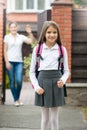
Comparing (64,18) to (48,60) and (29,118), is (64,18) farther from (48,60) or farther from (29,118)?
(48,60)

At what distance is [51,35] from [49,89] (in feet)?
2.31

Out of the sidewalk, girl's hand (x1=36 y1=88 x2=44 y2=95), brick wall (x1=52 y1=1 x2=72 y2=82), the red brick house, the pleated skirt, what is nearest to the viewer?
girl's hand (x1=36 y1=88 x2=44 y2=95)

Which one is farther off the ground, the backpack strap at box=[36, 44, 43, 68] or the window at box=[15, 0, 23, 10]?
the window at box=[15, 0, 23, 10]

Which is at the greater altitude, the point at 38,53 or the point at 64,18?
the point at 64,18

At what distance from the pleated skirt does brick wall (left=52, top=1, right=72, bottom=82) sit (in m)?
3.91

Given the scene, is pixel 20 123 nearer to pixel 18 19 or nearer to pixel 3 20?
pixel 3 20

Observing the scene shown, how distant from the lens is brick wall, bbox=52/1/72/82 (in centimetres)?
1045

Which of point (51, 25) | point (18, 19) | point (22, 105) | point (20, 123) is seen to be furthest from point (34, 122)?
point (18, 19)

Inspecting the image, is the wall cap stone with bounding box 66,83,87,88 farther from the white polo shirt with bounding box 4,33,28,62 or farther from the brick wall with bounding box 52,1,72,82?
the white polo shirt with bounding box 4,33,28,62

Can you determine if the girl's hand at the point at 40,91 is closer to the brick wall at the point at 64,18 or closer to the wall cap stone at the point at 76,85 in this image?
the wall cap stone at the point at 76,85

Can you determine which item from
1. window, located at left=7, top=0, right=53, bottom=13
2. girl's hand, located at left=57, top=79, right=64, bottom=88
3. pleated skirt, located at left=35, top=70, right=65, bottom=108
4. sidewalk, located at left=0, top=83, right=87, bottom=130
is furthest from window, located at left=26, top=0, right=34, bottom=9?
girl's hand, located at left=57, top=79, right=64, bottom=88

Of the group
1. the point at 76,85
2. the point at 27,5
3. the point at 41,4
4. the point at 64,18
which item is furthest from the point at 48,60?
the point at 27,5

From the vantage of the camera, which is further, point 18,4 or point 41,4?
point 18,4

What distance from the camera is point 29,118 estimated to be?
29.6 ft
